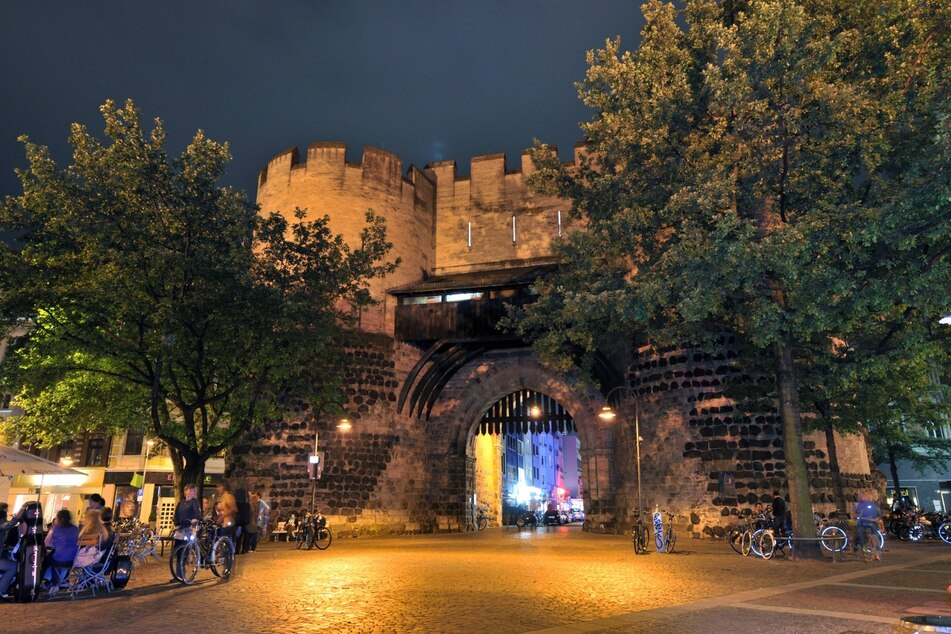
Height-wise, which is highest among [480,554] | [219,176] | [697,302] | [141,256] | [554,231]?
[554,231]

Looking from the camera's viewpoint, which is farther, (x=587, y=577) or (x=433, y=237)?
(x=433, y=237)

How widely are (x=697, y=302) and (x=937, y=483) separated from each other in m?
34.4

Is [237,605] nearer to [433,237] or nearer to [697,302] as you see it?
[697,302]

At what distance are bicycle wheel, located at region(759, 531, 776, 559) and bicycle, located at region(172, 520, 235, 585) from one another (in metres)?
10.8

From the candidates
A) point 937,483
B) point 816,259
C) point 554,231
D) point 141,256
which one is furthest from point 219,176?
point 937,483

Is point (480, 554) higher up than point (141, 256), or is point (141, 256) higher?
point (141, 256)

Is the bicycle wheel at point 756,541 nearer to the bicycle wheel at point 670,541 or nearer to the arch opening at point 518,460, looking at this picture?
the bicycle wheel at point 670,541

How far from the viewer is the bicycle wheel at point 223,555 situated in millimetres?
10258

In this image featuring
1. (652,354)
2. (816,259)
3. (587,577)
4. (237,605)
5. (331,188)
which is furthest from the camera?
(331,188)

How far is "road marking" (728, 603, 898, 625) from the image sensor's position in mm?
6223

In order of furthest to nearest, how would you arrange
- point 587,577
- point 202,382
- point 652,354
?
point 652,354
point 202,382
point 587,577

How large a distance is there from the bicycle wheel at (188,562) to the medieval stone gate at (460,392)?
36.5ft

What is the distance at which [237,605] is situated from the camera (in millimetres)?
7535

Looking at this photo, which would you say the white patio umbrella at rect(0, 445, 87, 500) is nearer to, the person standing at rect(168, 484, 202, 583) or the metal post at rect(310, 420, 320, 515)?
the person standing at rect(168, 484, 202, 583)
